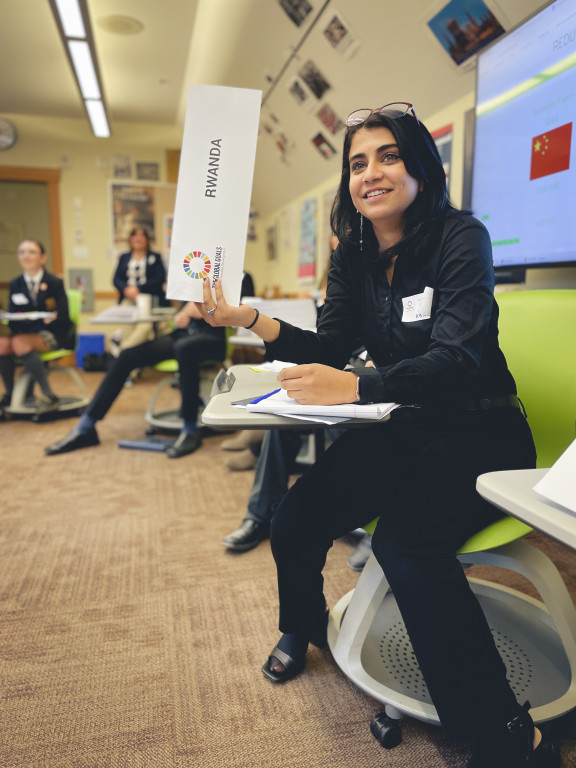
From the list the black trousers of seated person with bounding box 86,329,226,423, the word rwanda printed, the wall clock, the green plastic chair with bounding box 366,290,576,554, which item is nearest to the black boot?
the green plastic chair with bounding box 366,290,576,554

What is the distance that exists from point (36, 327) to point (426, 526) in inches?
137

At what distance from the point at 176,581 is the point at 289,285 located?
3.91 metres

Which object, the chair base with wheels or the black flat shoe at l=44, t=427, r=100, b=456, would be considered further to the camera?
the black flat shoe at l=44, t=427, r=100, b=456

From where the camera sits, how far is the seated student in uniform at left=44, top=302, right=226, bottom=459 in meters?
2.91

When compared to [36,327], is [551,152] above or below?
above

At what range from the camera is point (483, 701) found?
→ 82 centimetres

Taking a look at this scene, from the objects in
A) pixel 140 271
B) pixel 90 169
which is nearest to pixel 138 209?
pixel 90 169

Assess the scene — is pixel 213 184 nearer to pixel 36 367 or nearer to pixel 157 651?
pixel 157 651

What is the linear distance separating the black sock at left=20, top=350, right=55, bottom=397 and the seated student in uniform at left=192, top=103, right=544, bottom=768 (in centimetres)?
296

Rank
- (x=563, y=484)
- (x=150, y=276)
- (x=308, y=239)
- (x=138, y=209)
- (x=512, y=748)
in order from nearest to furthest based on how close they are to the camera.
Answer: (x=563, y=484) < (x=512, y=748) < (x=308, y=239) < (x=150, y=276) < (x=138, y=209)

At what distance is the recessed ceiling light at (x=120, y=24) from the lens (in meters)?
3.82

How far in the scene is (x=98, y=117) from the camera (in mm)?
5172

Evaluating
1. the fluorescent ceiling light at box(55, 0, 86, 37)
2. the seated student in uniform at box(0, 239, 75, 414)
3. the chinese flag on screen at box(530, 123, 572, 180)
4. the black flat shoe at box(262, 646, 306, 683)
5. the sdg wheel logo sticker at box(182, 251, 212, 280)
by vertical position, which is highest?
the fluorescent ceiling light at box(55, 0, 86, 37)

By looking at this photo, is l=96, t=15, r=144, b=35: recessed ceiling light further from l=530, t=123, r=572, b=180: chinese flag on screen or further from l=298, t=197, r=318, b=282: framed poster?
l=530, t=123, r=572, b=180: chinese flag on screen
